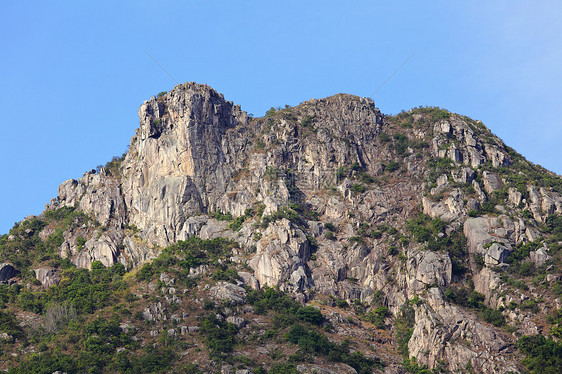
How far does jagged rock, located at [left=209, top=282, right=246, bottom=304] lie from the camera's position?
131 m

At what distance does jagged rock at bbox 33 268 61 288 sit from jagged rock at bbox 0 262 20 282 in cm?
341

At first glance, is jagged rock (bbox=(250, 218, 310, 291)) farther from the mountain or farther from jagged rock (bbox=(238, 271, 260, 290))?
jagged rock (bbox=(238, 271, 260, 290))

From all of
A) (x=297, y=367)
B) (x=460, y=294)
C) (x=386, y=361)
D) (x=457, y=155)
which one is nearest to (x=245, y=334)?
(x=297, y=367)

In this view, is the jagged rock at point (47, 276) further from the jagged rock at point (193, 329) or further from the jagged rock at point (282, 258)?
the jagged rock at point (282, 258)

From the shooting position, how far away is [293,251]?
13725 cm

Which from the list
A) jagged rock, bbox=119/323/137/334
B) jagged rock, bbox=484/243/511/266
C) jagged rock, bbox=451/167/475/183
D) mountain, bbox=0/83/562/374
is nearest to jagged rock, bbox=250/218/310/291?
mountain, bbox=0/83/562/374

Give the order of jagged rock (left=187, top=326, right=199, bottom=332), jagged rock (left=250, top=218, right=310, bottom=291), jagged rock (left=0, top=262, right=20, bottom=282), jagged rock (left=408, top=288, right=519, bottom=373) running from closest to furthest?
jagged rock (left=408, top=288, right=519, bottom=373) → jagged rock (left=187, top=326, right=199, bottom=332) → jagged rock (left=250, top=218, right=310, bottom=291) → jagged rock (left=0, top=262, right=20, bottom=282)

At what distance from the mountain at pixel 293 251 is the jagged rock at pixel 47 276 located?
15.6 inches

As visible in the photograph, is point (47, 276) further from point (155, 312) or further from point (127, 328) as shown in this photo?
point (127, 328)

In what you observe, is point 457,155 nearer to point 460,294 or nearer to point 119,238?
point 460,294

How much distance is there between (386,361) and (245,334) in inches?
813

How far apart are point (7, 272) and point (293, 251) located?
49560 millimetres

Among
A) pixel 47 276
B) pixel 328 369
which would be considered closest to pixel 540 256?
pixel 328 369

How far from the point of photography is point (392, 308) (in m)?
133
